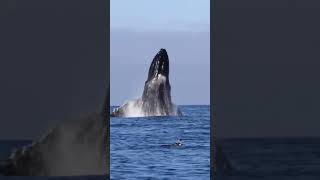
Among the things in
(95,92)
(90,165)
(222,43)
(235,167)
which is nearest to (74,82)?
(95,92)

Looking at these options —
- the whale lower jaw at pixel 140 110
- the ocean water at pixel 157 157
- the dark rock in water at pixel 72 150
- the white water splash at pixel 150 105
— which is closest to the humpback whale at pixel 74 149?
the dark rock in water at pixel 72 150

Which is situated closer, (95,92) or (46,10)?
(95,92)

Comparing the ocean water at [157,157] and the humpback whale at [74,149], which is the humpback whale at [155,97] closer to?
the ocean water at [157,157]

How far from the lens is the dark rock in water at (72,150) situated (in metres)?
18.0

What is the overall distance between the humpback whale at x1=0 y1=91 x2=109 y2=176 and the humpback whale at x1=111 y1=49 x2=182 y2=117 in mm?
73494

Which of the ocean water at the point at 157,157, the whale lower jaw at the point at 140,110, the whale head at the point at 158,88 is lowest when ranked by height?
the ocean water at the point at 157,157

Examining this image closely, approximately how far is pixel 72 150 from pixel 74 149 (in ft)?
0.38

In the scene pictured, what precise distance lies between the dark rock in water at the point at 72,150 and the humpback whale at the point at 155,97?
73347mm

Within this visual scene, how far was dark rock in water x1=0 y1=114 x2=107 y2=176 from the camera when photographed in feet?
59.2

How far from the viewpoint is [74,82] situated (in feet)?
60.6

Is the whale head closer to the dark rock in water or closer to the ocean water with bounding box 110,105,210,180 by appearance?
the ocean water with bounding box 110,105,210,180

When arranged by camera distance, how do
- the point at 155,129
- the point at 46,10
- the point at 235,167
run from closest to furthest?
the point at 46,10, the point at 235,167, the point at 155,129

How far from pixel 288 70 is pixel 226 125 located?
2944mm

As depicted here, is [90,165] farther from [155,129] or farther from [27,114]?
[155,129]
